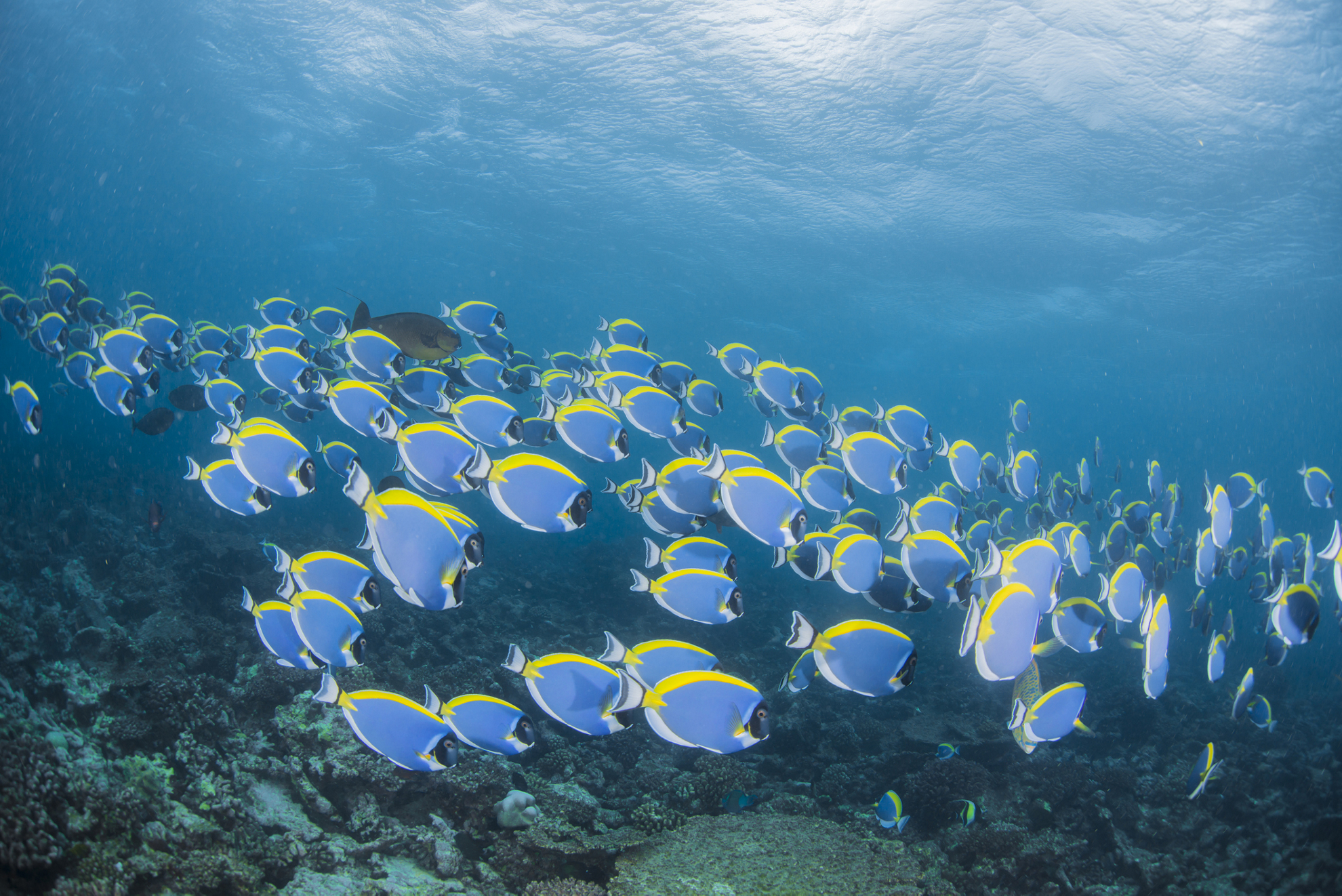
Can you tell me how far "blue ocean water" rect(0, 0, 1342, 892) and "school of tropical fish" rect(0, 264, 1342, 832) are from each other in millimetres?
1422

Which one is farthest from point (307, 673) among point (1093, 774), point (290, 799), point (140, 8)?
point (140, 8)

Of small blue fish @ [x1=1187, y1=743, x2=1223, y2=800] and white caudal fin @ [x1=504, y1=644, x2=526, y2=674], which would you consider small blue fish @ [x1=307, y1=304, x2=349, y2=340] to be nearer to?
white caudal fin @ [x1=504, y1=644, x2=526, y2=674]

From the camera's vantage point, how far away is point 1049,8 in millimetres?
13109

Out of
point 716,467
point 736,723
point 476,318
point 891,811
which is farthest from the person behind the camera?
point 476,318

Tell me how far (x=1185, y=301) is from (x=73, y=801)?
1386 inches

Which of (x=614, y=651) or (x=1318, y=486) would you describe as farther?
(x=1318, y=486)

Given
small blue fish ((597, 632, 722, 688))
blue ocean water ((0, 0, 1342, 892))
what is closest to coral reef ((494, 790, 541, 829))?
blue ocean water ((0, 0, 1342, 892))

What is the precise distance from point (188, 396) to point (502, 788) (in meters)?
5.86

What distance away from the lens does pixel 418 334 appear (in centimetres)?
567

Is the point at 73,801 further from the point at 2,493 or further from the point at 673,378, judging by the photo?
the point at 2,493

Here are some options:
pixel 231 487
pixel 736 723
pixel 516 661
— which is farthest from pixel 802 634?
pixel 231 487

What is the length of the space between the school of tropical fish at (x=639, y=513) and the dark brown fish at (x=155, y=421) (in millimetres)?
38

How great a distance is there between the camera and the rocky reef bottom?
149 inches

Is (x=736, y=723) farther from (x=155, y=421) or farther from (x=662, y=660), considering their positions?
(x=155, y=421)
